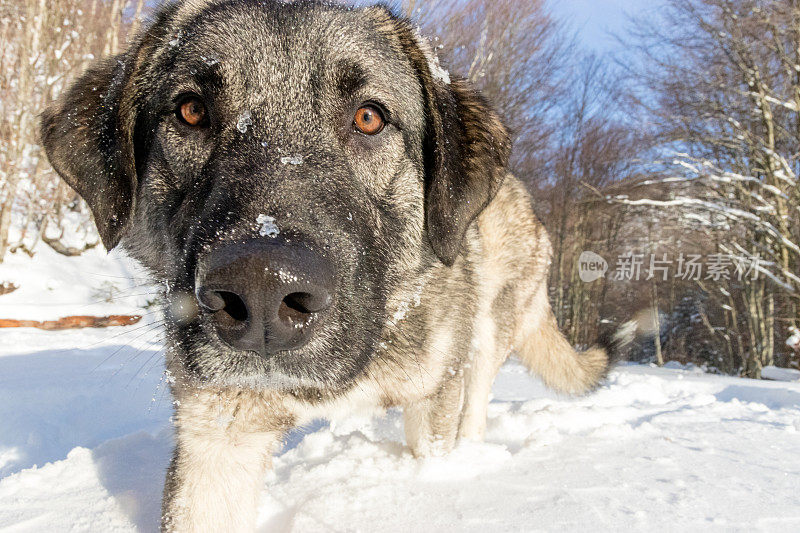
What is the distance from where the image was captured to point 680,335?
855 inches

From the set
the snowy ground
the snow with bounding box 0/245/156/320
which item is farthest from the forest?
the snowy ground

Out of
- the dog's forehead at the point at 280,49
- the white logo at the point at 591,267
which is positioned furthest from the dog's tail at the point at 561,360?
the white logo at the point at 591,267

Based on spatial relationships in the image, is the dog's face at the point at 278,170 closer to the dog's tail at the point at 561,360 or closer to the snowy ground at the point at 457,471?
the snowy ground at the point at 457,471

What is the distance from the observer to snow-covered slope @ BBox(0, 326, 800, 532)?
208cm

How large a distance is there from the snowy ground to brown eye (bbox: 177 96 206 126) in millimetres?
834

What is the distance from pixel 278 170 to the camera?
1.74m

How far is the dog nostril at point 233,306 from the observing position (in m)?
1.32

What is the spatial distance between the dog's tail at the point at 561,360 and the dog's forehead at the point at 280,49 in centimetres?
291

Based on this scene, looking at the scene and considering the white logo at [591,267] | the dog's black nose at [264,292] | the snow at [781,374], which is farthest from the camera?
the white logo at [591,267]

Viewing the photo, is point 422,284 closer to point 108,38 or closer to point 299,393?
point 299,393

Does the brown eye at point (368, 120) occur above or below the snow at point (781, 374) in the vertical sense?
above

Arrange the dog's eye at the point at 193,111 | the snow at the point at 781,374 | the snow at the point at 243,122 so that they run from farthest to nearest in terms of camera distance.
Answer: the snow at the point at 781,374
the dog's eye at the point at 193,111
the snow at the point at 243,122

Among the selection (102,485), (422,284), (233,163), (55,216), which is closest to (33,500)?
(102,485)

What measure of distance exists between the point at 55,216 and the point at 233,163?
48.1 ft
